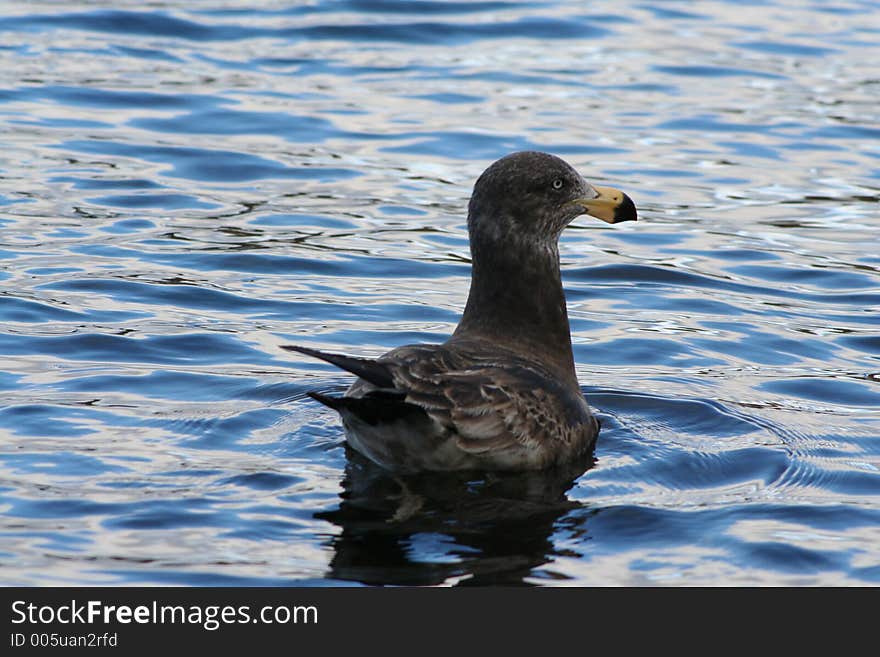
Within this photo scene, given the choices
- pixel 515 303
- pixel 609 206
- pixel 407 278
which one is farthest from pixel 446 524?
pixel 407 278

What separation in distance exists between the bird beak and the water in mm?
945

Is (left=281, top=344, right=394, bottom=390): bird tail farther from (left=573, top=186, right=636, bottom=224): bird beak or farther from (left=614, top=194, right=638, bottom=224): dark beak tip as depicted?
(left=614, top=194, right=638, bottom=224): dark beak tip

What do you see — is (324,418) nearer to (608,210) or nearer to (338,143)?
(608,210)

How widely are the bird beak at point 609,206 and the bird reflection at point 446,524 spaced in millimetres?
1301

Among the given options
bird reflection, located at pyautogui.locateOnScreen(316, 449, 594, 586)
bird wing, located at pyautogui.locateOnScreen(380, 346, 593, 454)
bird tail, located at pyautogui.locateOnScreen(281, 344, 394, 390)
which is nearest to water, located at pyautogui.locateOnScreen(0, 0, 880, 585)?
bird reflection, located at pyautogui.locateOnScreen(316, 449, 594, 586)

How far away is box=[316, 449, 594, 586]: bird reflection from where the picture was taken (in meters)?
5.73

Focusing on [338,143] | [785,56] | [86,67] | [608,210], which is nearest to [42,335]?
[608,210]

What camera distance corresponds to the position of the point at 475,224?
743 cm

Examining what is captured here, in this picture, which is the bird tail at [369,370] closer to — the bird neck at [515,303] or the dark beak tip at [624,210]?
the bird neck at [515,303]

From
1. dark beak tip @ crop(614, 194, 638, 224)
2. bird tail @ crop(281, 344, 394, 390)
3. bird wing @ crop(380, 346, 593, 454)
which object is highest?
dark beak tip @ crop(614, 194, 638, 224)

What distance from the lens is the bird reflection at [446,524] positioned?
226 inches

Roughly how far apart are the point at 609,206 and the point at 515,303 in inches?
28.5

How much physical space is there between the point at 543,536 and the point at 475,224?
1843mm

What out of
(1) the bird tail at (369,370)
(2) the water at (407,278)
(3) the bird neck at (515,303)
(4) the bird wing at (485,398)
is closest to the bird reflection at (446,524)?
(2) the water at (407,278)
